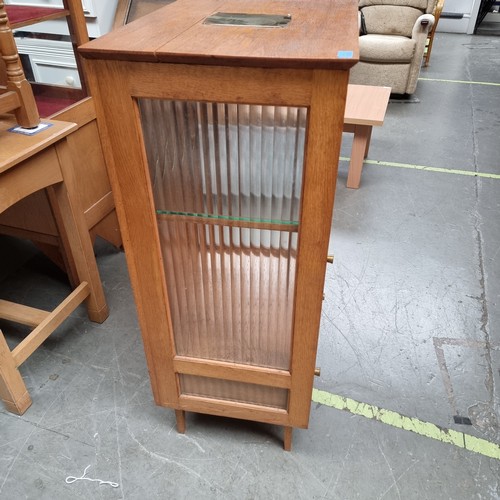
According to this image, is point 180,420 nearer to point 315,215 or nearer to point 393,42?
point 315,215

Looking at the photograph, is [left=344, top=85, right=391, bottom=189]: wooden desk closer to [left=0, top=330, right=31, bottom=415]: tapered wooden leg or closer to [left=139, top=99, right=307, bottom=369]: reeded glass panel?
[left=139, top=99, right=307, bottom=369]: reeded glass panel

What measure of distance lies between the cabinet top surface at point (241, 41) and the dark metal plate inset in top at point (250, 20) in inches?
0.8

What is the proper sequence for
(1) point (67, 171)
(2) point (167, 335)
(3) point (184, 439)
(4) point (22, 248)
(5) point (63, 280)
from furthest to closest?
(4) point (22, 248), (5) point (63, 280), (1) point (67, 171), (3) point (184, 439), (2) point (167, 335)

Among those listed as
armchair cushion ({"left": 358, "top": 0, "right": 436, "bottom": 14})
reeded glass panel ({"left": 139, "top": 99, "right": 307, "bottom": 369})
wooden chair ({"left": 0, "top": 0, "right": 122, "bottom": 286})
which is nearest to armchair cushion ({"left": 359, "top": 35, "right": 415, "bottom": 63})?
armchair cushion ({"left": 358, "top": 0, "right": 436, "bottom": 14})

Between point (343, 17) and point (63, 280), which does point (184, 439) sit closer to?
point (63, 280)

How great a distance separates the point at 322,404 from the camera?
1.70 m

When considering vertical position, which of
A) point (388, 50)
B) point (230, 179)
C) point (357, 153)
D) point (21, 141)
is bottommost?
point (357, 153)

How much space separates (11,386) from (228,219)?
3.64 ft

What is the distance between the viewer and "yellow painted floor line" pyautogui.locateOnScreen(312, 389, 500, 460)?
1546 mm

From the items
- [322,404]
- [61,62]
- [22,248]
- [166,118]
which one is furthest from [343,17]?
[22,248]

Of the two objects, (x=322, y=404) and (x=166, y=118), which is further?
(x=322, y=404)

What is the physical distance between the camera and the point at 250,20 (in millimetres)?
1066

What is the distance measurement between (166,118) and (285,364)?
760 millimetres

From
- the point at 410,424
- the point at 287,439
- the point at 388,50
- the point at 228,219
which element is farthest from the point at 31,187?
the point at 388,50
